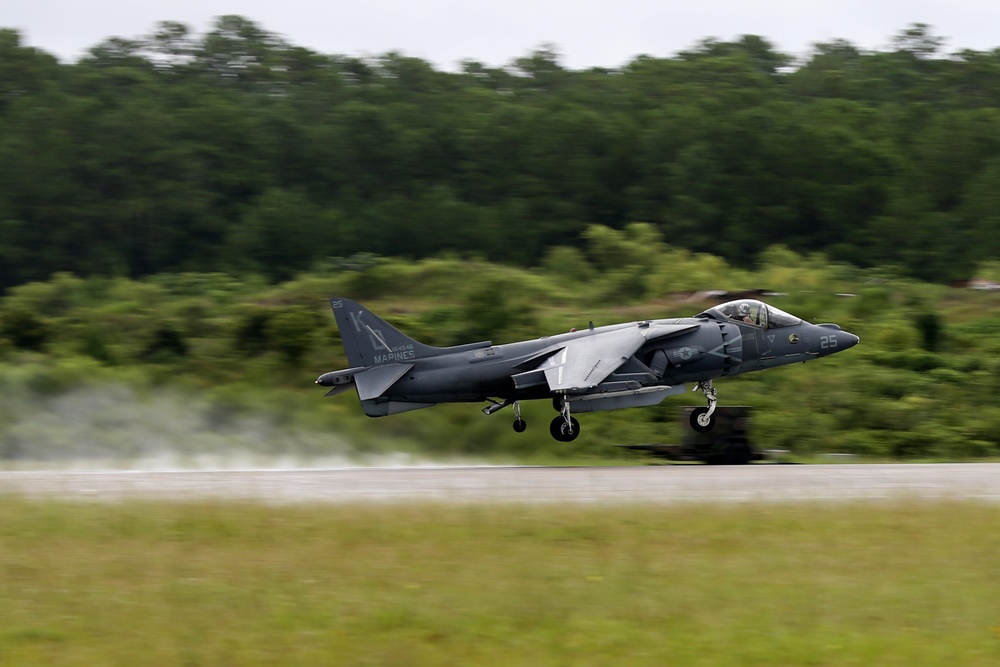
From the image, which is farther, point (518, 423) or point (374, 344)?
point (518, 423)

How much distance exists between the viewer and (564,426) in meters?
25.4

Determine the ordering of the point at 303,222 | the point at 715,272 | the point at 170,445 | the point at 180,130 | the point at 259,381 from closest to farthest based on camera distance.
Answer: the point at 170,445 → the point at 259,381 → the point at 715,272 → the point at 303,222 → the point at 180,130

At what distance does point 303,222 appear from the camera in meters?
64.2

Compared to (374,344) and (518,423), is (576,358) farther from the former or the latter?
(374,344)

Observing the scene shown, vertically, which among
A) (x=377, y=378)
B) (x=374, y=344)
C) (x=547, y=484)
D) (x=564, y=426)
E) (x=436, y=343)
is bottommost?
(x=547, y=484)

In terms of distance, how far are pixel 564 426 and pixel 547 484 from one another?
611 cm

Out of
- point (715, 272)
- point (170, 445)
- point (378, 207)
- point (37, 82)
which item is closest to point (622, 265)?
point (715, 272)

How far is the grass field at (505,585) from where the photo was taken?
9.54m

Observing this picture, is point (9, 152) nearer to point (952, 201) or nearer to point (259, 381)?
point (259, 381)

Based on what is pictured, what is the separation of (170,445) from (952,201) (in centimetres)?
5000

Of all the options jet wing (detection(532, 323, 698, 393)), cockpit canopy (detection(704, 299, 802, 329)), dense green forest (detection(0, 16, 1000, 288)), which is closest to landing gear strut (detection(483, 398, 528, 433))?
jet wing (detection(532, 323, 698, 393))

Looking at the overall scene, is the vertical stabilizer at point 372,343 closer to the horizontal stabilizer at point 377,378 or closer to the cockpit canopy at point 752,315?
the horizontal stabilizer at point 377,378

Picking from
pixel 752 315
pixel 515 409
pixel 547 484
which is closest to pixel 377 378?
pixel 515 409

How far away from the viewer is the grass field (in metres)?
9.54
